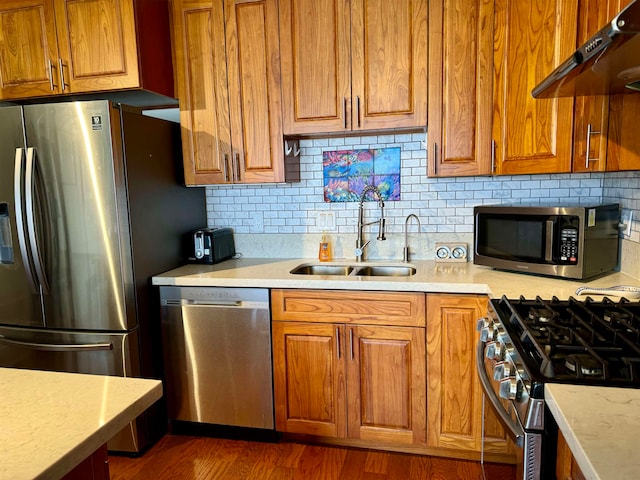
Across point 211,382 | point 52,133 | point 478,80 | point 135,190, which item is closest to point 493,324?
point 478,80

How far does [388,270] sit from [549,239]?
88cm

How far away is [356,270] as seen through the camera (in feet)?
8.27

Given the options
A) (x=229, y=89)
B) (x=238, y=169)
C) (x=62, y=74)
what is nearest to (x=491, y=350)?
(x=238, y=169)

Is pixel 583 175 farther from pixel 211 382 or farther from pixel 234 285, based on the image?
pixel 211 382

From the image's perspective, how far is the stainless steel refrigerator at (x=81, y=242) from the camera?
7.03 feet

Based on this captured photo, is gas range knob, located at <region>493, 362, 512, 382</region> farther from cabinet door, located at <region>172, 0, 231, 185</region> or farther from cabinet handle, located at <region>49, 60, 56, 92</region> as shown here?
cabinet handle, located at <region>49, 60, 56, 92</region>

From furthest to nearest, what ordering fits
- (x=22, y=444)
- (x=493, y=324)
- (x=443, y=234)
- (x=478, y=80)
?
1. (x=443, y=234)
2. (x=478, y=80)
3. (x=493, y=324)
4. (x=22, y=444)

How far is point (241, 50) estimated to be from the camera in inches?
94.1

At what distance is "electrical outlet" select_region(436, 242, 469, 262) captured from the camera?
8.29 ft

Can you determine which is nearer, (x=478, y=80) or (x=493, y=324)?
(x=493, y=324)

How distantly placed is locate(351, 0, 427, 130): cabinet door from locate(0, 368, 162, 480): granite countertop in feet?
5.72

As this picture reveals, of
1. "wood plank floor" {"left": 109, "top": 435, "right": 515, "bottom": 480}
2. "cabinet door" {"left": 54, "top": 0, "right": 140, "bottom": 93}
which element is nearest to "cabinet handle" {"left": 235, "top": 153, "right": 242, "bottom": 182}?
"cabinet door" {"left": 54, "top": 0, "right": 140, "bottom": 93}

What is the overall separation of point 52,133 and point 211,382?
1465 mm

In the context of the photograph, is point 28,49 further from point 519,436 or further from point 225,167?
point 519,436
